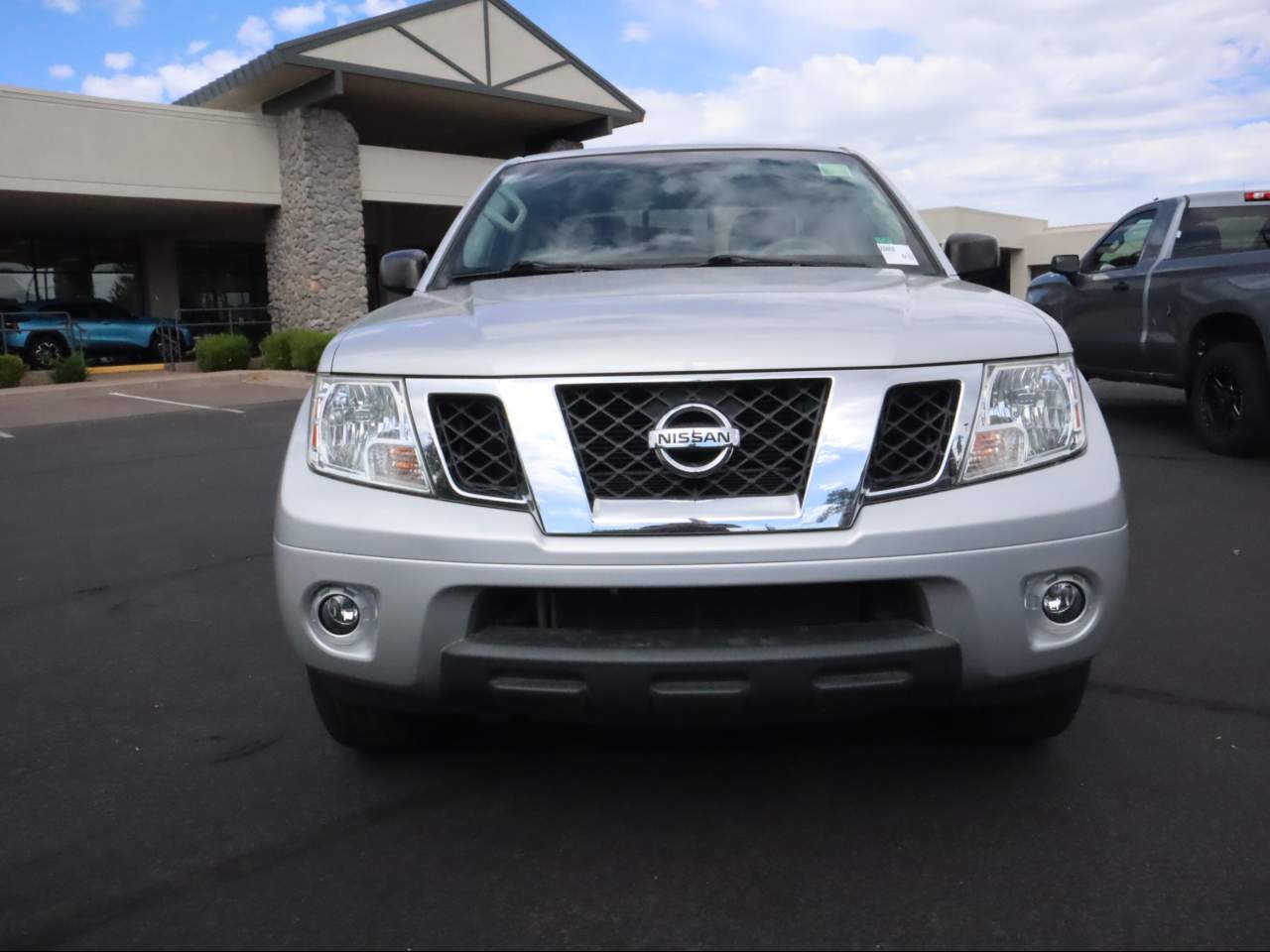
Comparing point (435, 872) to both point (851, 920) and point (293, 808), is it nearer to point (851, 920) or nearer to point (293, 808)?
point (293, 808)

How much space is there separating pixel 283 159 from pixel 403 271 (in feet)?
61.8

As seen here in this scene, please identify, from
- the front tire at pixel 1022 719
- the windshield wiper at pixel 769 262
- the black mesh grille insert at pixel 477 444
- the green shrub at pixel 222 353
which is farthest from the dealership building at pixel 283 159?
the front tire at pixel 1022 719

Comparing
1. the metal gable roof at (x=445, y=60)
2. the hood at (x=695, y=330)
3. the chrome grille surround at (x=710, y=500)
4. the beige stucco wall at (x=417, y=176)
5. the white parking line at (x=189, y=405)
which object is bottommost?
the white parking line at (x=189, y=405)

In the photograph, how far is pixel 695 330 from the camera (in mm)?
2449

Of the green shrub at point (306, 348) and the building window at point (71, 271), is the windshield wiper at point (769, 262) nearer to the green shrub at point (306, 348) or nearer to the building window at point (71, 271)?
the green shrub at point (306, 348)

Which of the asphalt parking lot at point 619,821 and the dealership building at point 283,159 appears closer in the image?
the asphalt parking lot at point 619,821

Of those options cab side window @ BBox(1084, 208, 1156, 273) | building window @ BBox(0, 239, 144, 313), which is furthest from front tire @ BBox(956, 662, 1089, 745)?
building window @ BBox(0, 239, 144, 313)

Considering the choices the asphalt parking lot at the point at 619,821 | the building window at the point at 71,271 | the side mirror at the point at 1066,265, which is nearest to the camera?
the asphalt parking lot at the point at 619,821

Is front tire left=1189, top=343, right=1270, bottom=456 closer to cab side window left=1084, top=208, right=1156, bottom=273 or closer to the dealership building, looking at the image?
cab side window left=1084, top=208, right=1156, bottom=273

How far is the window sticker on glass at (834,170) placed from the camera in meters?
4.00

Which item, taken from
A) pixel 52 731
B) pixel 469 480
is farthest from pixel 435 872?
pixel 52 731

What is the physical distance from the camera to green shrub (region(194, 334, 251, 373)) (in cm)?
1916

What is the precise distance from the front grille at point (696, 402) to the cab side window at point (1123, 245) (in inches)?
298

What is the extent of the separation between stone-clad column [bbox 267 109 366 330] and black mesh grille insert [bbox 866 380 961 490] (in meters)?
19.8
